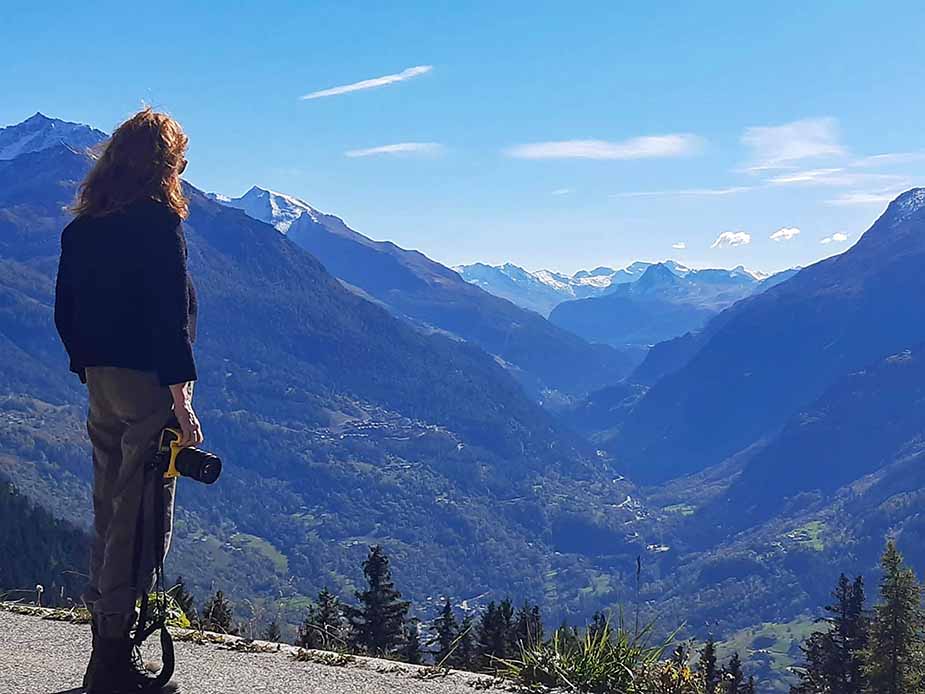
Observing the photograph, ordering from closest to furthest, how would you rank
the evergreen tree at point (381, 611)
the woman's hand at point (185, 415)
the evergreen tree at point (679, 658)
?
the woman's hand at point (185, 415)
the evergreen tree at point (679, 658)
the evergreen tree at point (381, 611)

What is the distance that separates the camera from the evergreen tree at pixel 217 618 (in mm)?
8172

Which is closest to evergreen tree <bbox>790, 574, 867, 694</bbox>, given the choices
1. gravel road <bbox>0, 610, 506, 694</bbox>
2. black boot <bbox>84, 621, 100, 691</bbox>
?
gravel road <bbox>0, 610, 506, 694</bbox>

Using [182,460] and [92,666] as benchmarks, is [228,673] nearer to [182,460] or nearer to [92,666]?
[92,666]

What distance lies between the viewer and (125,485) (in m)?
5.70

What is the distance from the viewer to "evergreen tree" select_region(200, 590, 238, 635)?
322 inches

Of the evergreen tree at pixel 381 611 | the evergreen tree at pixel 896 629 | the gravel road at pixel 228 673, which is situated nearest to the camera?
the gravel road at pixel 228 673

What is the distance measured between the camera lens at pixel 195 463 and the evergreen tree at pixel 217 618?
295cm

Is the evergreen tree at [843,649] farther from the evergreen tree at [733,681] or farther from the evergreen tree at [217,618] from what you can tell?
the evergreen tree at [217,618]

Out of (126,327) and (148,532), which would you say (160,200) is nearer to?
(126,327)

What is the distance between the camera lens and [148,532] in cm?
577

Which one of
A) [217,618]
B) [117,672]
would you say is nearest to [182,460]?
[117,672]

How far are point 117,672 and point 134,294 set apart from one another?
234cm

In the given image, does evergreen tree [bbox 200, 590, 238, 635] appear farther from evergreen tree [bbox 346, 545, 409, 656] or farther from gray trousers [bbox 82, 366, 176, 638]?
evergreen tree [bbox 346, 545, 409, 656]

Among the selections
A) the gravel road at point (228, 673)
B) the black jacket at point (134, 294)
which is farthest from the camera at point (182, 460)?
the gravel road at point (228, 673)
